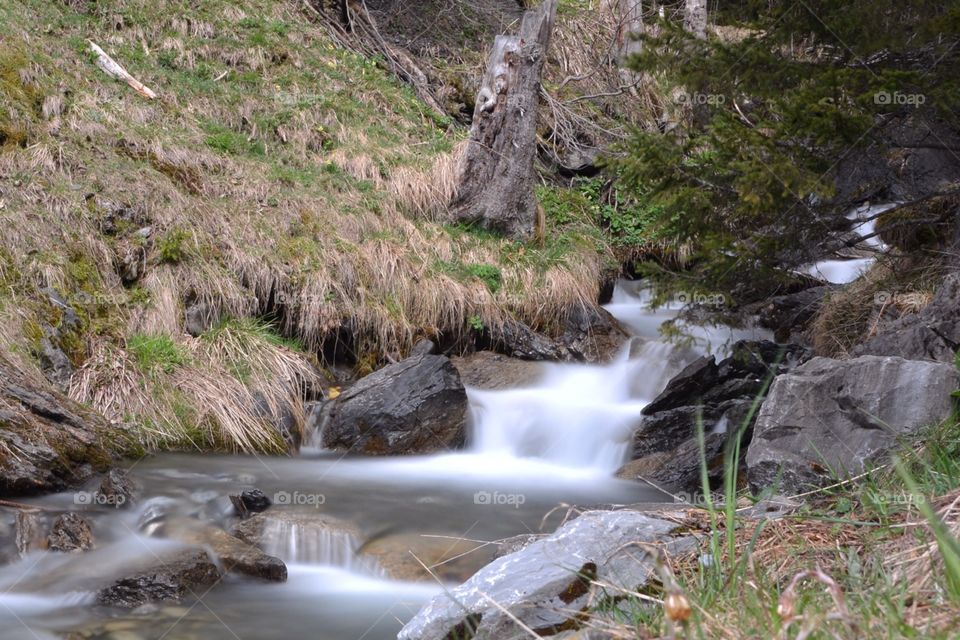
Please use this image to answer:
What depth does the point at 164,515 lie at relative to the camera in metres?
4.84

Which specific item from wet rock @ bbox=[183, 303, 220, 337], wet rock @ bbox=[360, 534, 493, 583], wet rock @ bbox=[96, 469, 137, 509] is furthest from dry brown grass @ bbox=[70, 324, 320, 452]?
wet rock @ bbox=[360, 534, 493, 583]

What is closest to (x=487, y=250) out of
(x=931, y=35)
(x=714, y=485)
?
(x=714, y=485)

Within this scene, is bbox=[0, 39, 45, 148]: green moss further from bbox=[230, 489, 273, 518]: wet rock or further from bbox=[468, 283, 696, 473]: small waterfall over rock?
bbox=[468, 283, 696, 473]: small waterfall over rock

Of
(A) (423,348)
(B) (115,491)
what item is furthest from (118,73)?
(B) (115,491)

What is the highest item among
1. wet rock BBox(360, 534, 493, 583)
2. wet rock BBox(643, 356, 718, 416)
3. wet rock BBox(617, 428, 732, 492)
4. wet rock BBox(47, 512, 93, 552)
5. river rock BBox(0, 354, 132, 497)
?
wet rock BBox(643, 356, 718, 416)

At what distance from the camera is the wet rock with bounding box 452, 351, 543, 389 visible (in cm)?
787

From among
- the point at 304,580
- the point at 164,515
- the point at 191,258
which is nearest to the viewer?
the point at 304,580

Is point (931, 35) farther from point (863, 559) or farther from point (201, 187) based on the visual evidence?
point (201, 187)

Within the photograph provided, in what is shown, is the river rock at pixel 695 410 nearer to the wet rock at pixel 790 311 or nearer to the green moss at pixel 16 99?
the wet rock at pixel 790 311

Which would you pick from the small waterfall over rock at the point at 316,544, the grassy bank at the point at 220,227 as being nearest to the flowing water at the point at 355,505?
the small waterfall over rock at the point at 316,544

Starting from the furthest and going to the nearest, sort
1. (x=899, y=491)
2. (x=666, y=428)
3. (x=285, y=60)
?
(x=285, y=60)
(x=666, y=428)
(x=899, y=491)

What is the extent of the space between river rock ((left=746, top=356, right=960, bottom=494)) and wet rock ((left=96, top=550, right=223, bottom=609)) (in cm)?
271

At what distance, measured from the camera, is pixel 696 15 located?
12234 millimetres

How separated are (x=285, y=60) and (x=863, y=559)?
36.1ft
